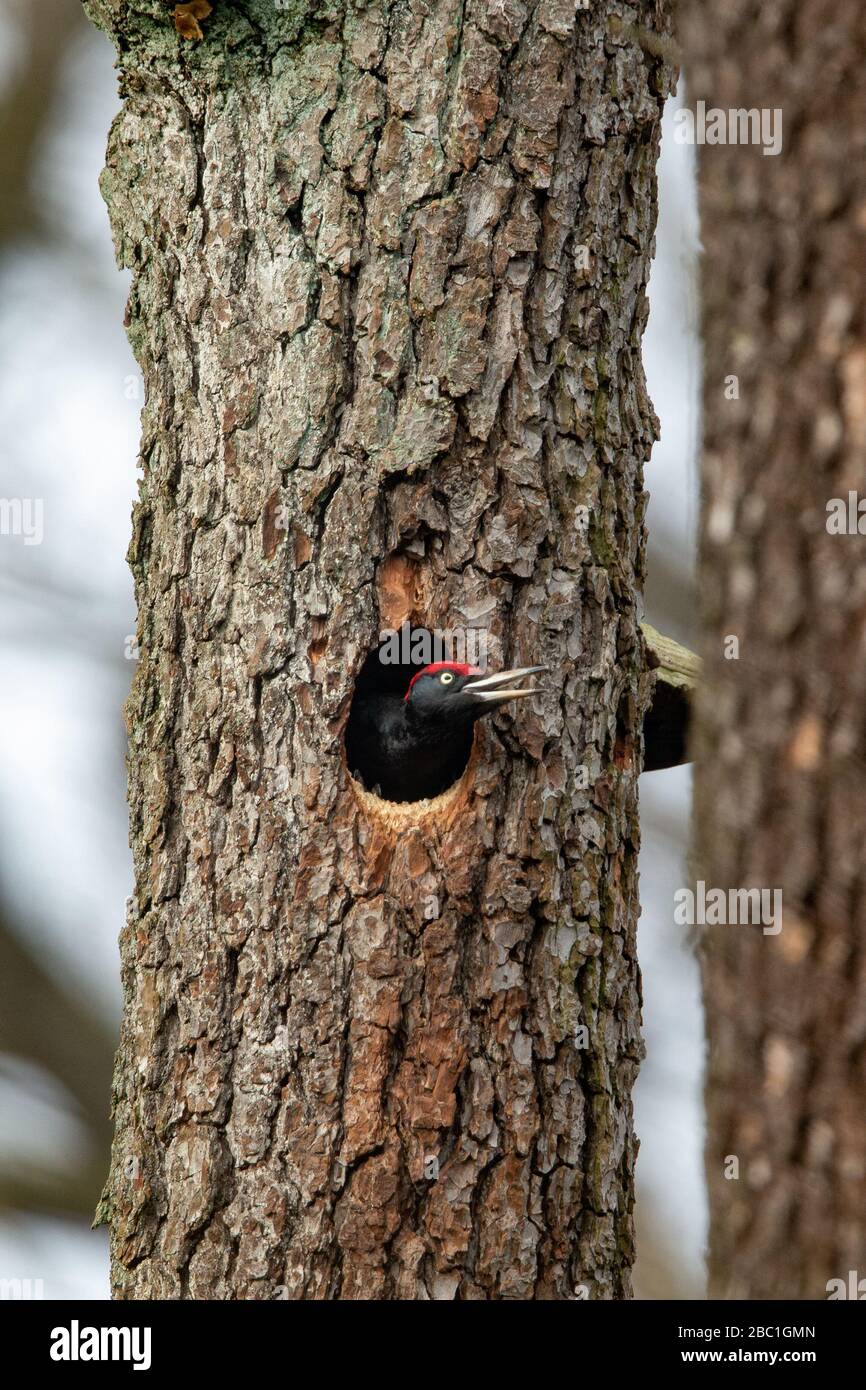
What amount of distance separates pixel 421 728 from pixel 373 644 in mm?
294

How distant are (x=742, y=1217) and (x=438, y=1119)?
4.02 feet

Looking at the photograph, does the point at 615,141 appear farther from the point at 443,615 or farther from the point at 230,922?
the point at 230,922

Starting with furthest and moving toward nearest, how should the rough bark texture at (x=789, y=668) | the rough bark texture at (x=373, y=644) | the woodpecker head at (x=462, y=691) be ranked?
the woodpecker head at (x=462, y=691), the rough bark texture at (x=373, y=644), the rough bark texture at (x=789, y=668)

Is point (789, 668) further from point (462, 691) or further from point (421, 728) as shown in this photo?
point (421, 728)

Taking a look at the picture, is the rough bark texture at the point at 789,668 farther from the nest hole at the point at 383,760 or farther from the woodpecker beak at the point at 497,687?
the nest hole at the point at 383,760

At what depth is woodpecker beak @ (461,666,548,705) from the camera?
3.03 metres

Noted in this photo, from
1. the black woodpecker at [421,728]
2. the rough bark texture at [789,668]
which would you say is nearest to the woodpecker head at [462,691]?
the black woodpecker at [421,728]

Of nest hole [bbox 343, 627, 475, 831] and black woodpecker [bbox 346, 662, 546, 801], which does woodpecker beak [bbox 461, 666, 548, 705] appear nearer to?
black woodpecker [bbox 346, 662, 546, 801]

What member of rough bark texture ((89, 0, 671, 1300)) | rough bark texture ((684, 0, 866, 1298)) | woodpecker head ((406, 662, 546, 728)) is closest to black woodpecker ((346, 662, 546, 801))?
woodpecker head ((406, 662, 546, 728))

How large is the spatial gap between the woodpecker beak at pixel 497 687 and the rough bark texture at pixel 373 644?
0.08 metres

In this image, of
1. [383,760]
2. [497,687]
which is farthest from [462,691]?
[383,760]

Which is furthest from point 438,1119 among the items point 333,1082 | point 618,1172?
point 618,1172

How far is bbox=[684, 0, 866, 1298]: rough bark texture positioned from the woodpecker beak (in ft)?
3.86

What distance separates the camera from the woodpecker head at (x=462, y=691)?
3.05 m
